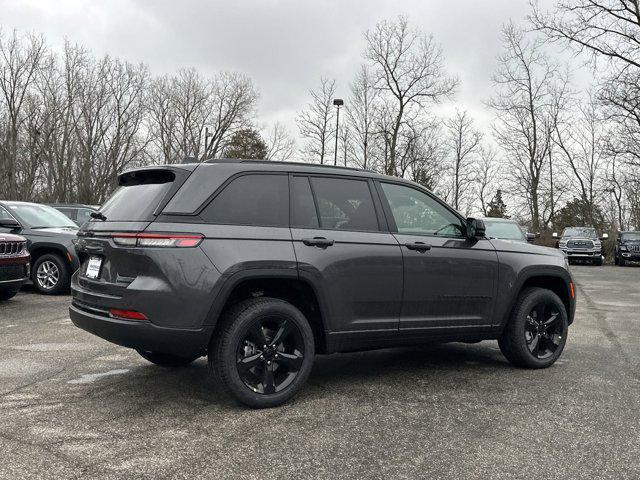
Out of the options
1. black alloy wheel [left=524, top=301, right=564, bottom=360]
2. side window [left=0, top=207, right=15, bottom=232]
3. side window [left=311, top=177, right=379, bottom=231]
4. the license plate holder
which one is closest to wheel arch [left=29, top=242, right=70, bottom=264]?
side window [left=0, top=207, right=15, bottom=232]

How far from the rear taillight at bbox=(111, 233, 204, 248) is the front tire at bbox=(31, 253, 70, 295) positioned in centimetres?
706

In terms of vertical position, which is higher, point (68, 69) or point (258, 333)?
point (68, 69)

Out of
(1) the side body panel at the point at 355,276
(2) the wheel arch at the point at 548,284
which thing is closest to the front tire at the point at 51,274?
(1) the side body panel at the point at 355,276

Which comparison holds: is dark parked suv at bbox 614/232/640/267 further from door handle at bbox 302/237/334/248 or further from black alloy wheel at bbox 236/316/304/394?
black alloy wheel at bbox 236/316/304/394

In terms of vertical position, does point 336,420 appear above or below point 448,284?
below

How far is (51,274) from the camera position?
10.1m

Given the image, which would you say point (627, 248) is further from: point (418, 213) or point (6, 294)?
point (6, 294)

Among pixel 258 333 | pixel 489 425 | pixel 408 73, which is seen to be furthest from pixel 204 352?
pixel 408 73

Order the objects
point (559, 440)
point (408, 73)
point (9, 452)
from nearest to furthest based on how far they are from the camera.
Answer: point (9, 452) → point (559, 440) → point (408, 73)

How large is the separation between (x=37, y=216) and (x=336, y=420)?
8.93 metres

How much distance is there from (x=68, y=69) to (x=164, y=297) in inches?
1412

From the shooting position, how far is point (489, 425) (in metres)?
3.74

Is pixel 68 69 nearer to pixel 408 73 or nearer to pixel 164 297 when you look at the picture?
pixel 408 73

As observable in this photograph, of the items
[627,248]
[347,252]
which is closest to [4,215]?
[347,252]
